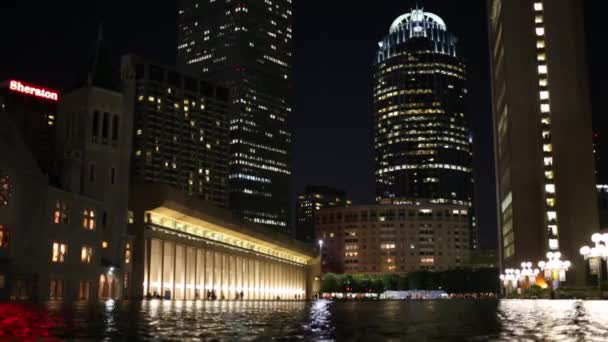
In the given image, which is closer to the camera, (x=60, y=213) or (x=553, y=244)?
(x=60, y=213)

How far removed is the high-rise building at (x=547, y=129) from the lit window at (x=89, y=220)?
98348mm

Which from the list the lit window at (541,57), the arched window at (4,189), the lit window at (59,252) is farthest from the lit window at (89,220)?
the lit window at (541,57)

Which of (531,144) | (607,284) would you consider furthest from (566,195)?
(607,284)

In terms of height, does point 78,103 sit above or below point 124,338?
above

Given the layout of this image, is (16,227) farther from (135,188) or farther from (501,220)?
(501,220)

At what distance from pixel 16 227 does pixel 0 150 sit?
660cm

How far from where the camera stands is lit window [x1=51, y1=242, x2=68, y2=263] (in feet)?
216

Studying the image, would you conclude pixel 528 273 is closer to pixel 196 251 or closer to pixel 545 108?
pixel 545 108

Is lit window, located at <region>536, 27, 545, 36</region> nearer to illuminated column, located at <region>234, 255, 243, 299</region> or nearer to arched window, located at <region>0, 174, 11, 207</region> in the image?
illuminated column, located at <region>234, 255, 243, 299</region>

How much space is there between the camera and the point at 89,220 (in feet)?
235

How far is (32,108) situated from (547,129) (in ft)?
337

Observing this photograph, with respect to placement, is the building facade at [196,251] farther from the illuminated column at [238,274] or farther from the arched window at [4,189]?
the arched window at [4,189]

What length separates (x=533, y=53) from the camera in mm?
153375

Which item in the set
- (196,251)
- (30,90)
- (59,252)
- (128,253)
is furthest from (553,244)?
(59,252)
